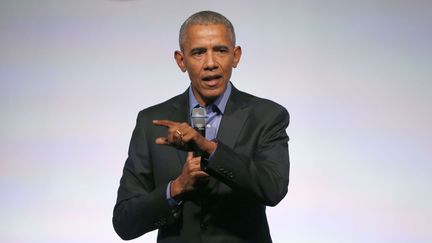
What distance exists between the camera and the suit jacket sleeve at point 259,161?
6.01ft

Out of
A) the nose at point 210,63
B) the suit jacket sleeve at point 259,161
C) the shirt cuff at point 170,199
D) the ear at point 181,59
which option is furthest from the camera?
the ear at point 181,59

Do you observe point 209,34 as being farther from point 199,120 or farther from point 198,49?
point 199,120

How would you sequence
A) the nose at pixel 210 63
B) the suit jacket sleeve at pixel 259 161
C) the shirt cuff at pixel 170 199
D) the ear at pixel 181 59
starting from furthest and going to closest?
1. the ear at pixel 181 59
2. the nose at pixel 210 63
3. the shirt cuff at pixel 170 199
4. the suit jacket sleeve at pixel 259 161

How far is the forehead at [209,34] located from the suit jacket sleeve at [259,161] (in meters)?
0.21

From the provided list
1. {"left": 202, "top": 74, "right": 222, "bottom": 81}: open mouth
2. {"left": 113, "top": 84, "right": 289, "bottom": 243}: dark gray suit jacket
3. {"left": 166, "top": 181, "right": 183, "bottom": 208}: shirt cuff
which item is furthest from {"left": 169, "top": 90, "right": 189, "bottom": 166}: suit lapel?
{"left": 166, "top": 181, "right": 183, "bottom": 208}: shirt cuff

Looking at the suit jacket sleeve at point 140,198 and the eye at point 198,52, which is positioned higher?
the eye at point 198,52

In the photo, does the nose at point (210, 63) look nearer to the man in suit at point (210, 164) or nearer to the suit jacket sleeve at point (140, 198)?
the man in suit at point (210, 164)

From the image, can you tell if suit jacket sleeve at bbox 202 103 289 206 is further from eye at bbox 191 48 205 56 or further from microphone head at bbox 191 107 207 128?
eye at bbox 191 48 205 56

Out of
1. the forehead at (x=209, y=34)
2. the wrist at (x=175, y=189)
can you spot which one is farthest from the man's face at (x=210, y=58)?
the wrist at (x=175, y=189)

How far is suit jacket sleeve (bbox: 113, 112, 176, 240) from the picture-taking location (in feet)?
6.47

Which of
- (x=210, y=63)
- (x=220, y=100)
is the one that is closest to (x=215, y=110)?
(x=220, y=100)

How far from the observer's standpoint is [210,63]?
81.0 inches

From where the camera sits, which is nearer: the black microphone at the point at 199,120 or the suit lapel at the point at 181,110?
the black microphone at the point at 199,120

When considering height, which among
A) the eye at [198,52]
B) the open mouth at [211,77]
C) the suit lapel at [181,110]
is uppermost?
the eye at [198,52]
